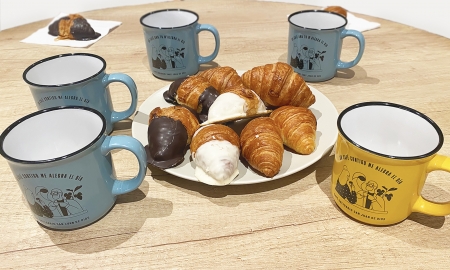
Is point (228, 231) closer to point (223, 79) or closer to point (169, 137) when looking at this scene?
point (169, 137)

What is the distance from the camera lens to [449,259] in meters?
0.57

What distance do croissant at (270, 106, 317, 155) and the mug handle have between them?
0.65ft

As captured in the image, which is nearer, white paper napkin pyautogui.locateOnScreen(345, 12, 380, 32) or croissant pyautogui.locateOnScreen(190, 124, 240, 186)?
croissant pyautogui.locateOnScreen(190, 124, 240, 186)

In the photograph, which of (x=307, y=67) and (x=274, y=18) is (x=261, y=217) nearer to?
(x=307, y=67)

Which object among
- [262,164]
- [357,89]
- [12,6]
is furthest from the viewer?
[12,6]

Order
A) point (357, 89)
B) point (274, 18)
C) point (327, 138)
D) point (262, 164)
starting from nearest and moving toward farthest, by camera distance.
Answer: point (262, 164)
point (327, 138)
point (357, 89)
point (274, 18)

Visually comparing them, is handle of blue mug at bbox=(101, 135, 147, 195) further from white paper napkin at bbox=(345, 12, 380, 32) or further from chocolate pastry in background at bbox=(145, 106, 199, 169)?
white paper napkin at bbox=(345, 12, 380, 32)

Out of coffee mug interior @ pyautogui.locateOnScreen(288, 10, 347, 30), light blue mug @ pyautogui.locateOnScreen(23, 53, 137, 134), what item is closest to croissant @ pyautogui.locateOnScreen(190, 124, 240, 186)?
light blue mug @ pyautogui.locateOnScreen(23, 53, 137, 134)

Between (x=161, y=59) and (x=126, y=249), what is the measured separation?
0.59 meters

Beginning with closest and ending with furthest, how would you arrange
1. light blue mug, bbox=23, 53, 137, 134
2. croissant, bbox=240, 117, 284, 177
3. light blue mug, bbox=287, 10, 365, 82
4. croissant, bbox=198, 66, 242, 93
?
croissant, bbox=240, 117, 284, 177 → light blue mug, bbox=23, 53, 137, 134 → croissant, bbox=198, 66, 242, 93 → light blue mug, bbox=287, 10, 365, 82

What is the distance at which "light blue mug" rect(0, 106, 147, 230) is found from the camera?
57 cm

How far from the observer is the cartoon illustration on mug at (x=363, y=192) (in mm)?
582

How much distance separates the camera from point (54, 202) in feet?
1.93

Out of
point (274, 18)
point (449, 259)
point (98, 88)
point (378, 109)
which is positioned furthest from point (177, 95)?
point (274, 18)
